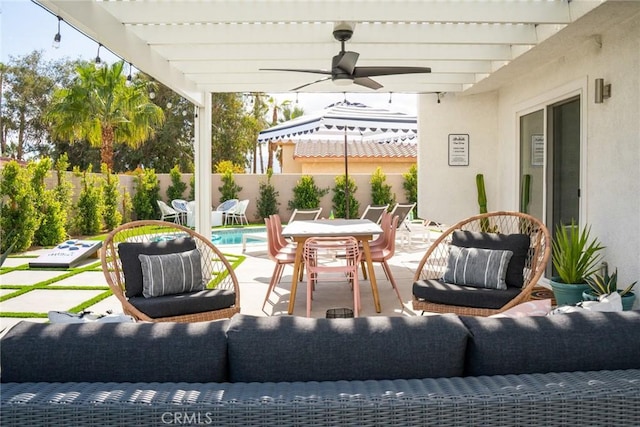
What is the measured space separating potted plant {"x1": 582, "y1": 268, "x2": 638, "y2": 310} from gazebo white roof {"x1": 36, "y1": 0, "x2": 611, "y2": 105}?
227 centimetres

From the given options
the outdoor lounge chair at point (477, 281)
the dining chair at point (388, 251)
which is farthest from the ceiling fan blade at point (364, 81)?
the outdoor lounge chair at point (477, 281)

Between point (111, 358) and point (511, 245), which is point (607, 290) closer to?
point (511, 245)

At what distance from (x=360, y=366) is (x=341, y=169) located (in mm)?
17182

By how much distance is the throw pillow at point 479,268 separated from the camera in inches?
166

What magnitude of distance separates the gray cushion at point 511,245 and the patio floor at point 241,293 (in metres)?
0.93

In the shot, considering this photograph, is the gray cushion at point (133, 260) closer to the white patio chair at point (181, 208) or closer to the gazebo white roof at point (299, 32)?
the gazebo white roof at point (299, 32)

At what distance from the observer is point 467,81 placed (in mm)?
7480

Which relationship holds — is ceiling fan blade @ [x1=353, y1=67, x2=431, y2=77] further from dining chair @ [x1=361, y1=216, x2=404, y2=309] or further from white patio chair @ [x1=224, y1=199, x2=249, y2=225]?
white patio chair @ [x1=224, y1=199, x2=249, y2=225]

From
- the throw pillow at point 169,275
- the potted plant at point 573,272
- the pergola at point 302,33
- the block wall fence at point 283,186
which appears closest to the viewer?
the throw pillow at point 169,275

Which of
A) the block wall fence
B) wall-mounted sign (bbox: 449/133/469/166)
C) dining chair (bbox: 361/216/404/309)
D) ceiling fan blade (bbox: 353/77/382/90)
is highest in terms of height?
ceiling fan blade (bbox: 353/77/382/90)

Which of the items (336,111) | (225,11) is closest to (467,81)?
(336,111)

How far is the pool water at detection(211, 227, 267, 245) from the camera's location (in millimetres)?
12087

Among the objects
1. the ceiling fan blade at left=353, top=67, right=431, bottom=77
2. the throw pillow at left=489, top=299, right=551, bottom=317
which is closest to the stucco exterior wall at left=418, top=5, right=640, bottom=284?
the ceiling fan blade at left=353, top=67, right=431, bottom=77

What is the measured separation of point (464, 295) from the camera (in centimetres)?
412
